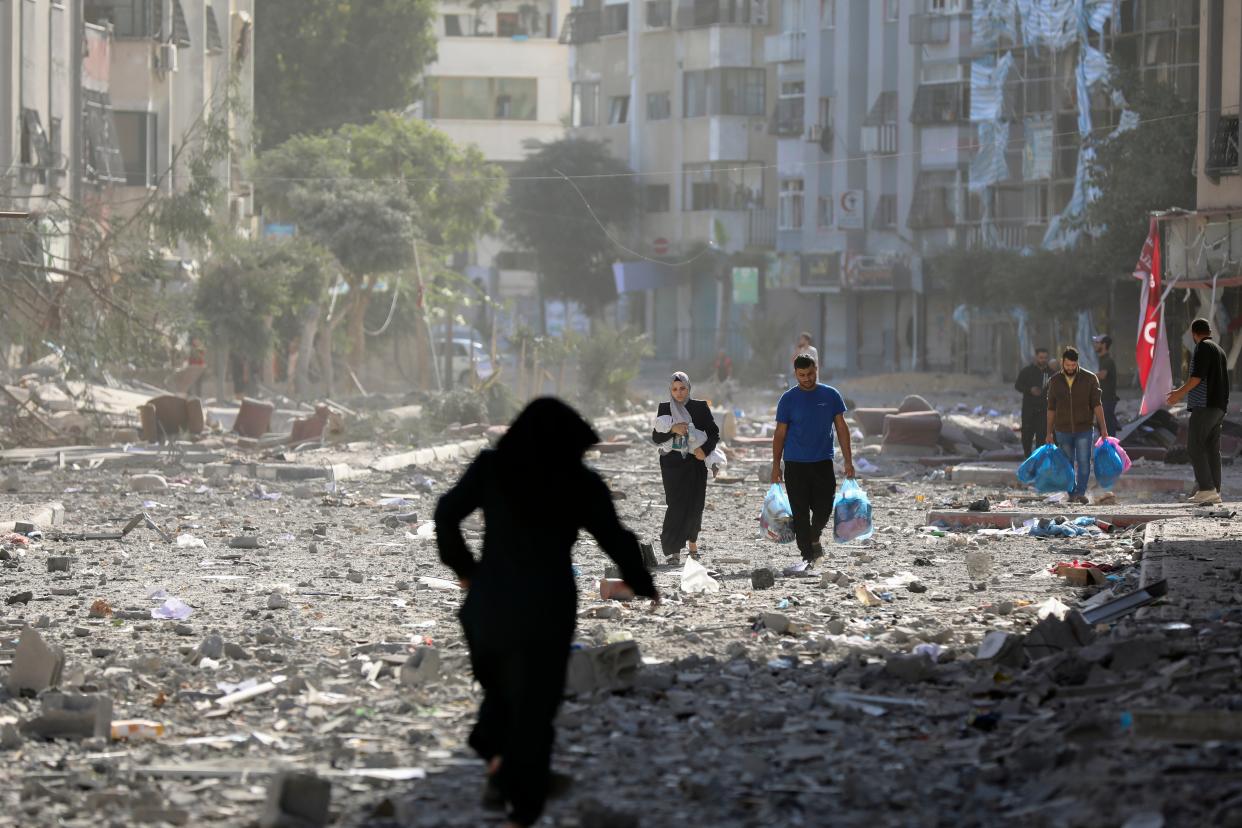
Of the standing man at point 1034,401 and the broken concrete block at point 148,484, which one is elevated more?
the standing man at point 1034,401

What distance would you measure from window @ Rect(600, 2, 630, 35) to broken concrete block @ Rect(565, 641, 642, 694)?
61.9m

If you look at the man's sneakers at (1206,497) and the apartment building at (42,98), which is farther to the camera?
the apartment building at (42,98)

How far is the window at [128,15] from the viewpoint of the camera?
139 ft

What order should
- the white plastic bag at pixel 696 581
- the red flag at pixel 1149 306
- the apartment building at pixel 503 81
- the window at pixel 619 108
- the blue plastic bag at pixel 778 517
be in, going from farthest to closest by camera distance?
the apartment building at pixel 503 81
the window at pixel 619 108
the red flag at pixel 1149 306
the blue plastic bag at pixel 778 517
the white plastic bag at pixel 696 581

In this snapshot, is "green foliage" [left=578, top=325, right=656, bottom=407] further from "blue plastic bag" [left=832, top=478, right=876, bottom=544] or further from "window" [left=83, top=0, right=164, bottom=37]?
"blue plastic bag" [left=832, top=478, right=876, bottom=544]

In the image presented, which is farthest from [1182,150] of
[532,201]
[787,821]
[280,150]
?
[787,821]

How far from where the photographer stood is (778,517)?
44.1 feet

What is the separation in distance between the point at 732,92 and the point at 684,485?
5273 centimetres

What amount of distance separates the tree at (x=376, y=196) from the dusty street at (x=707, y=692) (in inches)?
1108

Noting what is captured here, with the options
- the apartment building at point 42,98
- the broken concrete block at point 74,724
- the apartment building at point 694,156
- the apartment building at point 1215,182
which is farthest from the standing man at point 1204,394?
the apartment building at point 694,156

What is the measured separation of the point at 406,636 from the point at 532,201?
5744 centimetres

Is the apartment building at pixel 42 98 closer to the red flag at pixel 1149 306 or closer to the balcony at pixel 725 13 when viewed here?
the red flag at pixel 1149 306

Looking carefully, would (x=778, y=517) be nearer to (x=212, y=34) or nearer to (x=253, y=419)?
(x=253, y=419)

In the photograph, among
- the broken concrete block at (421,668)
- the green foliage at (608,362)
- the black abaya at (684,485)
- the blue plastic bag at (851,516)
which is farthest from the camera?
the green foliage at (608,362)
